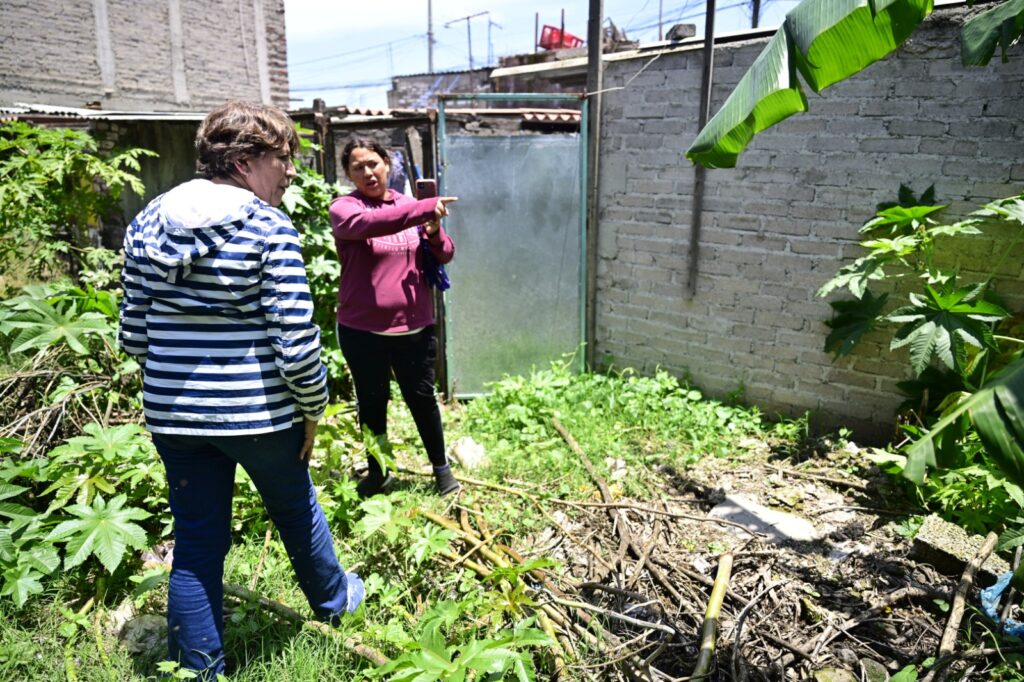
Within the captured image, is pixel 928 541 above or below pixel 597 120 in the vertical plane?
below

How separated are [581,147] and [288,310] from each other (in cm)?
324

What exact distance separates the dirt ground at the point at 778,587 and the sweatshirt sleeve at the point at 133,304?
1.86 metres

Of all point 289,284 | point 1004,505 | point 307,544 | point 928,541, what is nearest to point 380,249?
point 289,284

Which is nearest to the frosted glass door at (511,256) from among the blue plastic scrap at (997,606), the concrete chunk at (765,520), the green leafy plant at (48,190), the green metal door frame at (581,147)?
the green metal door frame at (581,147)

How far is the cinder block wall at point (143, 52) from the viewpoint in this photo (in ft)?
35.2

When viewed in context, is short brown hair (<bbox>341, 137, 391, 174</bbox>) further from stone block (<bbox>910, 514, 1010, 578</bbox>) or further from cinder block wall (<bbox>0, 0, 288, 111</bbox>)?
cinder block wall (<bbox>0, 0, 288, 111</bbox>)

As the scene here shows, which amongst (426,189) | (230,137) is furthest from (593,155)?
(230,137)

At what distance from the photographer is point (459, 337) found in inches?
182

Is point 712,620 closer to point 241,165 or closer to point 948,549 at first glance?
point 948,549

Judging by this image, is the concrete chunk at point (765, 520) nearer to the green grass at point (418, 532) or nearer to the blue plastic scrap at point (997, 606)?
the green grass at point (418, 532)

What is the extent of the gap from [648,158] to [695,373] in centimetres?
159

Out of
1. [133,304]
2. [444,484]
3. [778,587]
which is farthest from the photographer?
[444,484]

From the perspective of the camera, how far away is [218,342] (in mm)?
1813

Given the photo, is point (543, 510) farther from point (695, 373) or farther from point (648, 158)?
point (648, 158)
